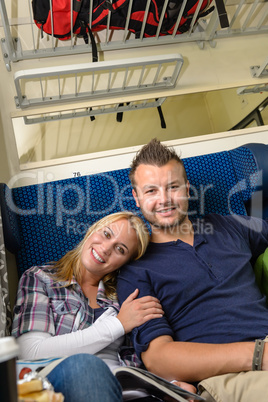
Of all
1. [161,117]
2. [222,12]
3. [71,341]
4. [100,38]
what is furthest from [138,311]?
[100,38]

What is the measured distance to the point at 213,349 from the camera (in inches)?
41.6

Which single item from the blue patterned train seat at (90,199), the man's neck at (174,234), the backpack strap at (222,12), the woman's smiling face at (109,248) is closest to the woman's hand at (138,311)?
the woman's smiling face at (109,248)

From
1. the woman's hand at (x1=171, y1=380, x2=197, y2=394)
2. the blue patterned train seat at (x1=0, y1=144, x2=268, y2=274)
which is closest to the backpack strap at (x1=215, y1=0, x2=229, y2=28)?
the blue patterned train seat at (x1=0, y1=144, x2=268, y2=274)

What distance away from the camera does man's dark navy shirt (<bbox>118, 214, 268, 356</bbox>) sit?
117 centimetres

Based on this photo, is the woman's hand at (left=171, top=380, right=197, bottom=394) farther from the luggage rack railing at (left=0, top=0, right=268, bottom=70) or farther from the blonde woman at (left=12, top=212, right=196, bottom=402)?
the luggage rack railing at (left=0, top=0, right=268, bottom=70)

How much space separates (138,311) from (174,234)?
37cm

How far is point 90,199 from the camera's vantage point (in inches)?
64.7

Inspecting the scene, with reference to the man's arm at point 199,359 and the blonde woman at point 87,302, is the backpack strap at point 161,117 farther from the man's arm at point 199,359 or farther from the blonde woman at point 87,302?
the man's arm at point 199,359

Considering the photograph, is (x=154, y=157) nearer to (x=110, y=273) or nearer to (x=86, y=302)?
(x=110, y=273)

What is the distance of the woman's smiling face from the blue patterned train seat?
0.26 metres

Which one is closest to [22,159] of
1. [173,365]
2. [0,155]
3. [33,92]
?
[0,155]

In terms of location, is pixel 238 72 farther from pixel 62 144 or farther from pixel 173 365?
pixel 173 365

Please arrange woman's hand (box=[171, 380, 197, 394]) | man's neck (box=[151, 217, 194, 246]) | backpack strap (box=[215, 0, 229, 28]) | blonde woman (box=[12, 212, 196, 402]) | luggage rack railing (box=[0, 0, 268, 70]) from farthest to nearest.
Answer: luggage rack railing (box=[0, 0, 268, 70]) → backpack strap (box=[215, 0, 229, 28]) → man's neck (box=[151, 217, 194, 246]) → blonde woman (box=[12, 212, 196, 402]) → woman's hand (box=[171, 380, 197, 394])

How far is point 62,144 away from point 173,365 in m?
1.24
